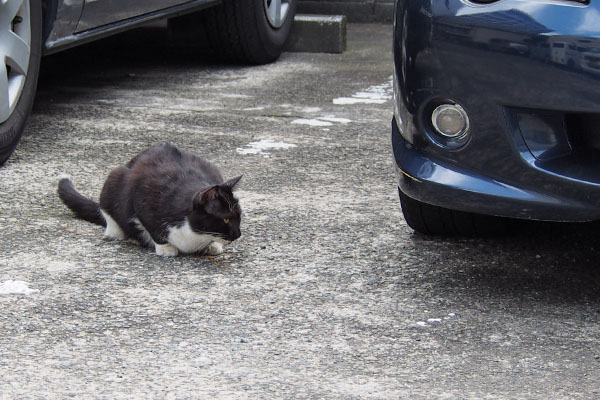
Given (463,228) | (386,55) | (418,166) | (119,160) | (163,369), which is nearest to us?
(163,369)

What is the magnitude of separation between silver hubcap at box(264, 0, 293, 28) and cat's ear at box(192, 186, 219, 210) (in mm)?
3413

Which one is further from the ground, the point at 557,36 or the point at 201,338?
the point at 557,36

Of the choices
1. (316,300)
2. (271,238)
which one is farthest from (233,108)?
(316,300)

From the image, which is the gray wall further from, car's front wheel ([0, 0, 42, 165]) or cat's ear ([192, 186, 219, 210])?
cat's ear ([192, 186, 219, 210])

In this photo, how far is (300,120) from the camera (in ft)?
16.2

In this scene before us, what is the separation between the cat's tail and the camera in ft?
11.2

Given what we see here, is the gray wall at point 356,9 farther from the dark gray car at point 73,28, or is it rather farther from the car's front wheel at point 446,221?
the car's front wheel at point 446,221

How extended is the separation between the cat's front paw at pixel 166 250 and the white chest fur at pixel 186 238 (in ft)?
0.06

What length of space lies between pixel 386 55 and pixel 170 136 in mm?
2943

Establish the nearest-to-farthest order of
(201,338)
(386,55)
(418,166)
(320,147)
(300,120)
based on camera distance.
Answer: (201,338) → (418,166) → (320,147) → (300,120) → (386,55)

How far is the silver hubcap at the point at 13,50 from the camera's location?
3805mm

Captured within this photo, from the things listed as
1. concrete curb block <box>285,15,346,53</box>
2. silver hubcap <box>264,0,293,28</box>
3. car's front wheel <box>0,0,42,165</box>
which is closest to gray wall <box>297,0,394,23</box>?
concrete curb block <box>285,15,346,53</box>

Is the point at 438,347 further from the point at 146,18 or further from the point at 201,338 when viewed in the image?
the point at 146,18

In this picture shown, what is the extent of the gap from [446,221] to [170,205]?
898 mm
